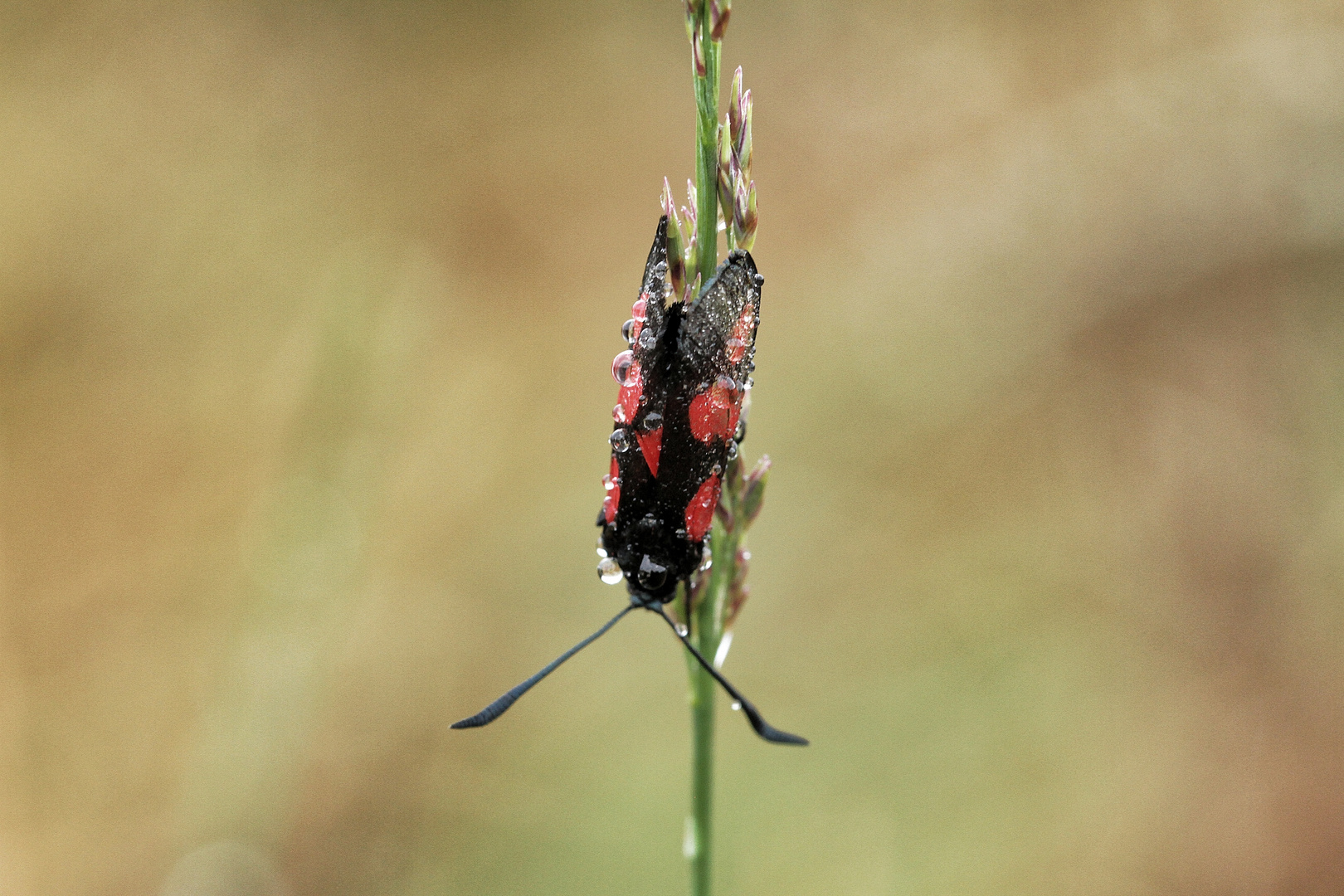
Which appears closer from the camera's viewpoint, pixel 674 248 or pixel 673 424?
pixel 674 248

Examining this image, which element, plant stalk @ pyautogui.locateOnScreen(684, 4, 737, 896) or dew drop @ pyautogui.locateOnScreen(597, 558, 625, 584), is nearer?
plant stalk @ pyautogui.locateOnScreen(684, 4, 737, 896)

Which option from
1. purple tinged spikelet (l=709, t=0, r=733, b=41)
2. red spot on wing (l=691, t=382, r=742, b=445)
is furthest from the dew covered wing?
purple tinged spikelet (l=709, t=0, r=733, b=41)

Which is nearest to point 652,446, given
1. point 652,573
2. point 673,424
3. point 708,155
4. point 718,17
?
point 673,424

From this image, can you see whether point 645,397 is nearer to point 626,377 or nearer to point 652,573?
point 626,377

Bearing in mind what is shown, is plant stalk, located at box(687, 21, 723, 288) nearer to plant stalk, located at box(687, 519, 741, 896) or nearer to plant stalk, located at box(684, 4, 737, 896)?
plant stalk, located at box(684, 4, 737, 896)


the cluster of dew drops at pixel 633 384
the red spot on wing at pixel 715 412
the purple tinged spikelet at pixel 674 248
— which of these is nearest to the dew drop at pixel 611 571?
the cluster of dew drops at pixel 633 384

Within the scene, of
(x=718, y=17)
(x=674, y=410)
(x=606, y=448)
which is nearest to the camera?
(x=718, y=17)
